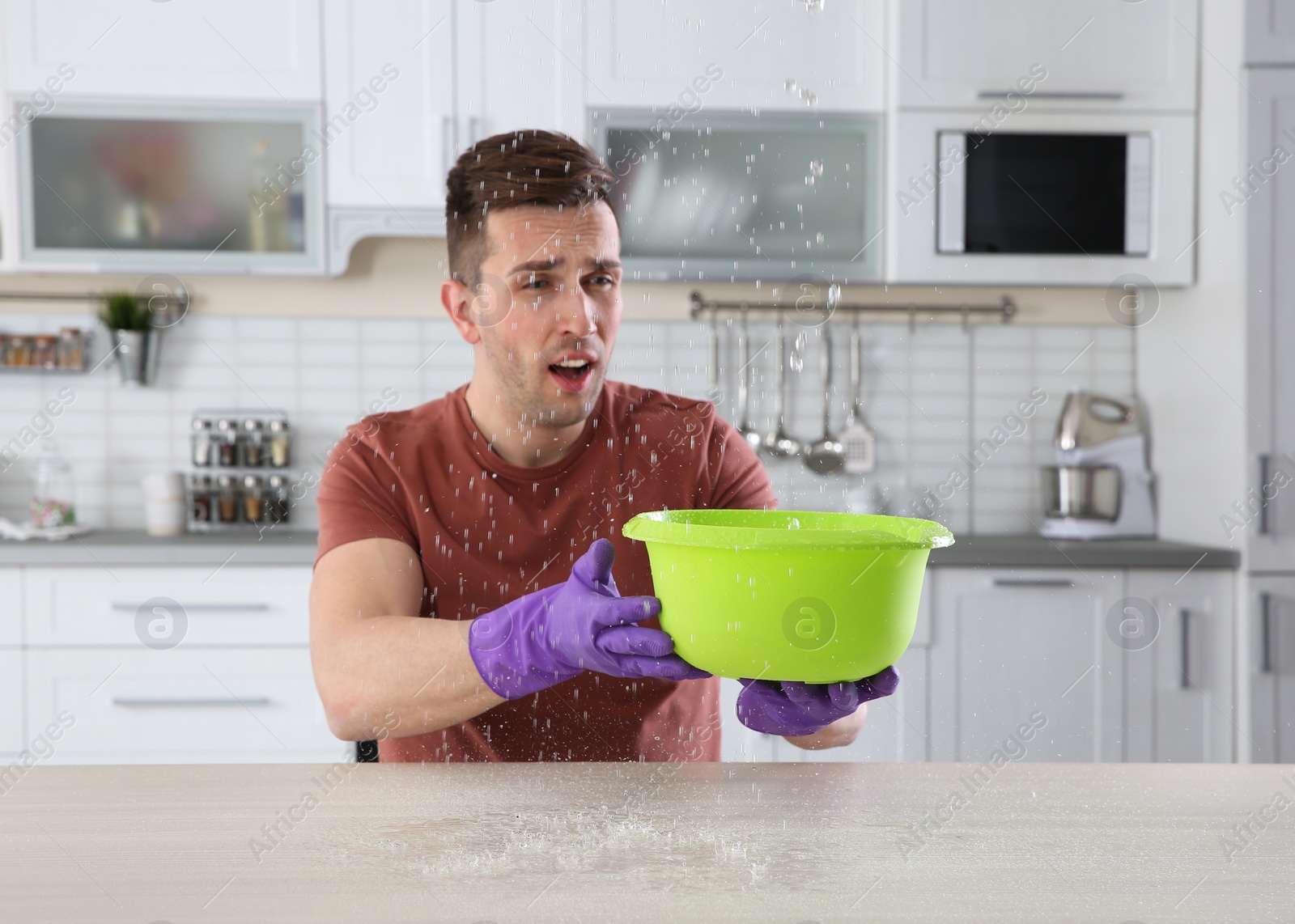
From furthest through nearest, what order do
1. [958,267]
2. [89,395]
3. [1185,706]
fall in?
[89,395]
[958,267]
[1185,706]

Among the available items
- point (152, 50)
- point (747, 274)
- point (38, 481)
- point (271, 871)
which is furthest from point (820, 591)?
point (38, 481)

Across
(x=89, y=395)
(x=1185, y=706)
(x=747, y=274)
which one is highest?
Answer: (x=747, y=274)

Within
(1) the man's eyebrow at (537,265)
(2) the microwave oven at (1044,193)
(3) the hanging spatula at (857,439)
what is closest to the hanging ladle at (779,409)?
(3) the hanging spatula at (857,439)

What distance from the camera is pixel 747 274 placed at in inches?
92.5

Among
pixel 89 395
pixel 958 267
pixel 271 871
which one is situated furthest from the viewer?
pixel 89 395

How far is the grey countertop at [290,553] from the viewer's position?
2104 mm

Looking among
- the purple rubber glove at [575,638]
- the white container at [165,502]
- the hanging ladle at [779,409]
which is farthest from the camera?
the hanging ladle at [779,409]

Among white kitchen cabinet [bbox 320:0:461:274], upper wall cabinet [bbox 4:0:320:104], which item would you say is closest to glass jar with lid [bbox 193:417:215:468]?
white kitchen cabinet [bbox 320:0:461:274]

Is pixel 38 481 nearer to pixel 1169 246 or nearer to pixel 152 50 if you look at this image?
pixel 152 50

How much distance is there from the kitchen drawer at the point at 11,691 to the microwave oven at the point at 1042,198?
195cm

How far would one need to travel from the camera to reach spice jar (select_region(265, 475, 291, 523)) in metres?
2.43

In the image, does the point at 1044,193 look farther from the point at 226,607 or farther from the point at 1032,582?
the point at 226,607

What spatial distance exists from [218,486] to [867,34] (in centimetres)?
172

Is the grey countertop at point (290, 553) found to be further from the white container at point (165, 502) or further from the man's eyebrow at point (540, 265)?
the man's eyebrow at point (540, 265)
